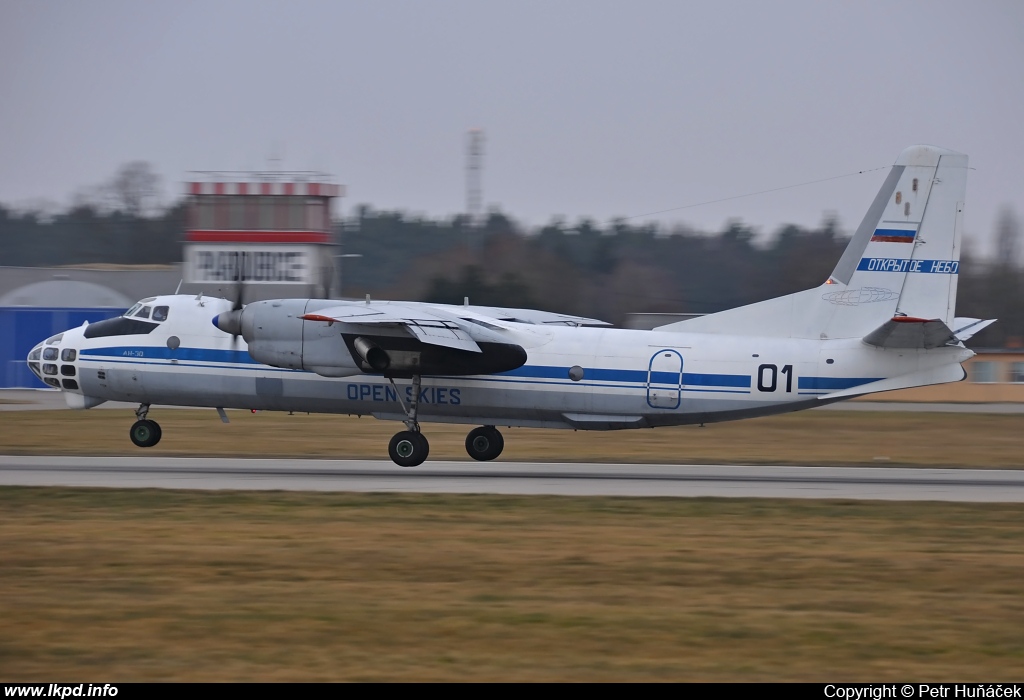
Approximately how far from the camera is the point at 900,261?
61.3 feet

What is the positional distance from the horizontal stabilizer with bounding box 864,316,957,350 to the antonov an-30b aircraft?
37 mm

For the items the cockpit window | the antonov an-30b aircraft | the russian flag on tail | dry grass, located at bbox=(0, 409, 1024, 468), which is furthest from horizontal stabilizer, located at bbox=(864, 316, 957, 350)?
the cockpit window

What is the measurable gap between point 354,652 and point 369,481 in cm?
996

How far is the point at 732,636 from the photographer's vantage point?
28.7 feet

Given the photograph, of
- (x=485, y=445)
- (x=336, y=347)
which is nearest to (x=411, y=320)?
(x=336, y=347)

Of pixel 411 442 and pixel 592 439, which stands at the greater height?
pixel 411 442

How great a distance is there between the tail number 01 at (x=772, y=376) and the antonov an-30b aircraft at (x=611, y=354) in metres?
A: 0.02

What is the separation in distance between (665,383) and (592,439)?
334 inches

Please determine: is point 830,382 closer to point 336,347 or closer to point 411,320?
point 411,320

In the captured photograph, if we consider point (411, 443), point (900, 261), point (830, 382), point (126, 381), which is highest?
point (900, 261)

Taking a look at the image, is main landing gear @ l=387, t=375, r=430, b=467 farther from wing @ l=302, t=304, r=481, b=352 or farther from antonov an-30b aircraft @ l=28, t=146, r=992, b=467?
wing @ l=302, t=304, r=481, b=352

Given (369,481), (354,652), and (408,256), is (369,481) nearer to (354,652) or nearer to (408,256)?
(354,652)
